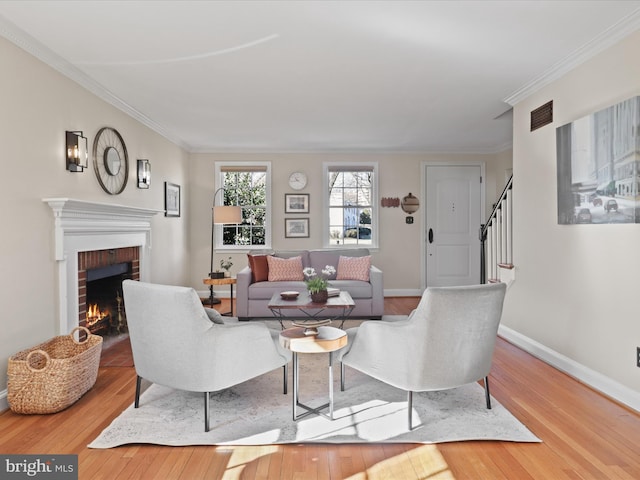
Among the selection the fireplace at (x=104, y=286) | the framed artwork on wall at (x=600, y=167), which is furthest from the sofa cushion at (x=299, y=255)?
the framed artwork on wall at (x=600, y=167)

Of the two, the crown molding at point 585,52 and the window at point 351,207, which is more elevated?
the crown molding at point 585,52

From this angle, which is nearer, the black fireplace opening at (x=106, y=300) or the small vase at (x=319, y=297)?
the black fireplace opening at (x=106, y=300)

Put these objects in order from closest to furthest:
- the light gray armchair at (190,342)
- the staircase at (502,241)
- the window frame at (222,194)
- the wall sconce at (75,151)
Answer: the light gray armchair at (190,342)
the wall sconce at (75,151)
the staircase at (502,241)
the window frame at (222,194)

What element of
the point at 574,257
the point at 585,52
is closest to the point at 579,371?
the point at 574,257

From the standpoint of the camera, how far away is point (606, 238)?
309cm

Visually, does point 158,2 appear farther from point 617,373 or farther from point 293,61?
point 617,373

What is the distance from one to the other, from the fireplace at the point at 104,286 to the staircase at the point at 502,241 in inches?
154

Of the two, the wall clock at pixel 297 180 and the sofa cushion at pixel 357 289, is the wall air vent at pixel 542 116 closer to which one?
the sofa cushion at pixel 357 289

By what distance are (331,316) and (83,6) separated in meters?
3.93

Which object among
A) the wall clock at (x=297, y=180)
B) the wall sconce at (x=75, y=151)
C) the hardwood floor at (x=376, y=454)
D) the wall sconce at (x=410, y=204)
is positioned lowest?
the hardwood floor at (x=376, y=454)

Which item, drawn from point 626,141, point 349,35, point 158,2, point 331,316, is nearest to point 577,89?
point 626,141

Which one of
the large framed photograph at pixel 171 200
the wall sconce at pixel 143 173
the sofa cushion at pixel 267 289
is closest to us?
the wall sconce at pixel 143 173

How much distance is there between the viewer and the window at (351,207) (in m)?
7.24

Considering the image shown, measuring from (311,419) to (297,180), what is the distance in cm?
495
